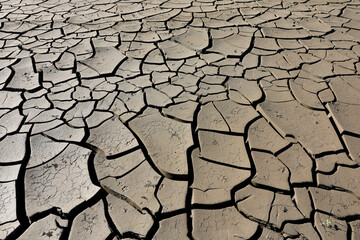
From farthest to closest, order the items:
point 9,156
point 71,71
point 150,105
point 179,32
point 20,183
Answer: point 179,32 < point 71,71 < point 150,105 < point 9,156 < point 20,183

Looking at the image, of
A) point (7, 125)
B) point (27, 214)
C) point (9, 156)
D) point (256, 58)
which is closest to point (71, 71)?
point (7, 125)

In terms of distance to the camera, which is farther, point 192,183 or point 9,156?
point 9,156

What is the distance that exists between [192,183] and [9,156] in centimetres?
118

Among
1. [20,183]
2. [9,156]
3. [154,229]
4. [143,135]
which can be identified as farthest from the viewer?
[143,135]

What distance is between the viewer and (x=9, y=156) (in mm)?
1954

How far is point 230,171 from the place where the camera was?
184 centimetres

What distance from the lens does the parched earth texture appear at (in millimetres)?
1603

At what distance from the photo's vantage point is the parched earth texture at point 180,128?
160 centimetres

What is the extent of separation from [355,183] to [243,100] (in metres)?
0.97

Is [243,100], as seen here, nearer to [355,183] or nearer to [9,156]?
[355,183]

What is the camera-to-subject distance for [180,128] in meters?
2.16

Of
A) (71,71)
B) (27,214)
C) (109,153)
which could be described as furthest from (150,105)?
(27,214)

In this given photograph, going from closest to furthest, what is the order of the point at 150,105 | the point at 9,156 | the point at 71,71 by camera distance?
the point at 9,156, the point at 150,105, the point at 71,71

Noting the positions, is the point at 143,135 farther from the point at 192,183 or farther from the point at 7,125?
the point at 7,125
